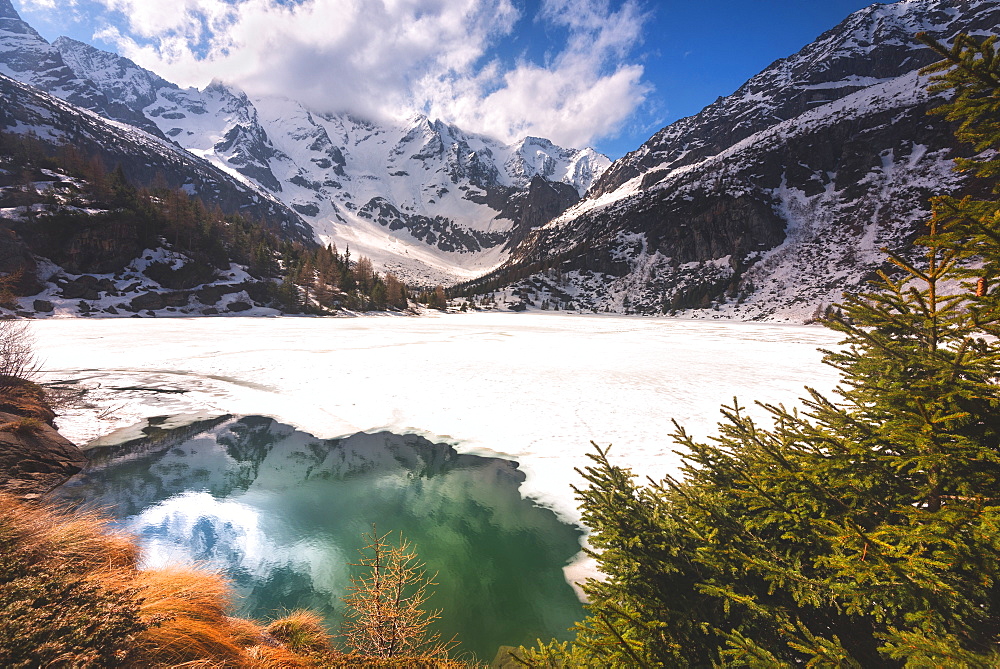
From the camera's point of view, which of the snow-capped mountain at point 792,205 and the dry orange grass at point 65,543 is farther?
the snow-capped mountain at point 792,205

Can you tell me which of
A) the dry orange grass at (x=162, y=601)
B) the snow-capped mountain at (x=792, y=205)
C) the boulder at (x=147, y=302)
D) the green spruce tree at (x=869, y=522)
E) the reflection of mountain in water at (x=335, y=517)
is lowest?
the boulder at (x=147, y=302)

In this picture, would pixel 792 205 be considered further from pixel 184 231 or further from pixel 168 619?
pixel 184 231

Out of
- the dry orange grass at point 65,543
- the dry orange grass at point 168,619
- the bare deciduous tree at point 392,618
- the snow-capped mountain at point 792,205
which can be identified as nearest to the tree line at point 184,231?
the snow-capped mountain at point 792,205

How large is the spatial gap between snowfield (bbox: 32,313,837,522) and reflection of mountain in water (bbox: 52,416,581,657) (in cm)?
88

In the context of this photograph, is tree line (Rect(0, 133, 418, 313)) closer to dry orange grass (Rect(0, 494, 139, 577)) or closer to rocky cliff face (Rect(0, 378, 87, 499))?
rocky cliff face (Rect(0, 378, 87, 499))

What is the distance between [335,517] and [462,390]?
315 inches

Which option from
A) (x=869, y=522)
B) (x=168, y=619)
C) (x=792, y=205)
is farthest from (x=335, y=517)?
(x=792, y=205)

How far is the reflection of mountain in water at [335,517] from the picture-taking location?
6.07 meters

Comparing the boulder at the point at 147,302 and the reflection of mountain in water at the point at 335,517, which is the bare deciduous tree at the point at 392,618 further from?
the boulder at the point at 147,302

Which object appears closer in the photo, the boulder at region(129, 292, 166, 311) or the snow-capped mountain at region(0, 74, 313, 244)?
the boulder at region(129, 292, 166, 311)

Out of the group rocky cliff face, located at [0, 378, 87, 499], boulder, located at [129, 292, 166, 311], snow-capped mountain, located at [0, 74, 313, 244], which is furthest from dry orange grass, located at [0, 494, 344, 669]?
snow-capped mountain, located at [0, 74, 313, 244]

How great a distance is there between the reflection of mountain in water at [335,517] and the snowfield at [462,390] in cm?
88

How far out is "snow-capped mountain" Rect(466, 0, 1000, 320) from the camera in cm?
7731

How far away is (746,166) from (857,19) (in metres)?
134
